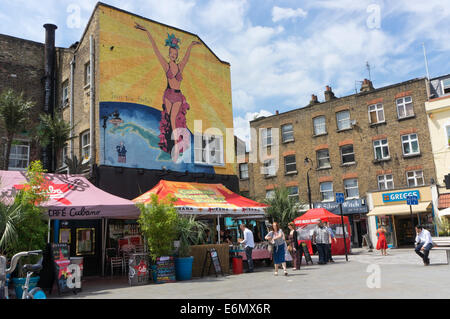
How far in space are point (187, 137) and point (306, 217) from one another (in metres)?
8.47

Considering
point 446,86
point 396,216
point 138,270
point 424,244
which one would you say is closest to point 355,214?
point 396,216

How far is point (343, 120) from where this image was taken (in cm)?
3369

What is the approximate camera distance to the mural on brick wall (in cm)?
1742

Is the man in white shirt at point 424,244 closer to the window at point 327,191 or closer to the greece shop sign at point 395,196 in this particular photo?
the greece shop sign at point 395,196

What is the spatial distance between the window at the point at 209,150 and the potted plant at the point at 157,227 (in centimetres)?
762

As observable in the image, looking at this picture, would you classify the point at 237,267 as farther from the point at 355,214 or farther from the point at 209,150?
the point at 355,214

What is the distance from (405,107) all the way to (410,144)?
2893 mm

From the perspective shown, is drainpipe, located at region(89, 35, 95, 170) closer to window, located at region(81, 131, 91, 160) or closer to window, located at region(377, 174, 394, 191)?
window, located at region(81, 131, 91, 160)

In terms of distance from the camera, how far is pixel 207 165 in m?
20.6

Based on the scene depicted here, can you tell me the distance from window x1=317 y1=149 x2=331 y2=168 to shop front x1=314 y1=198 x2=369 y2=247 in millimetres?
3280
